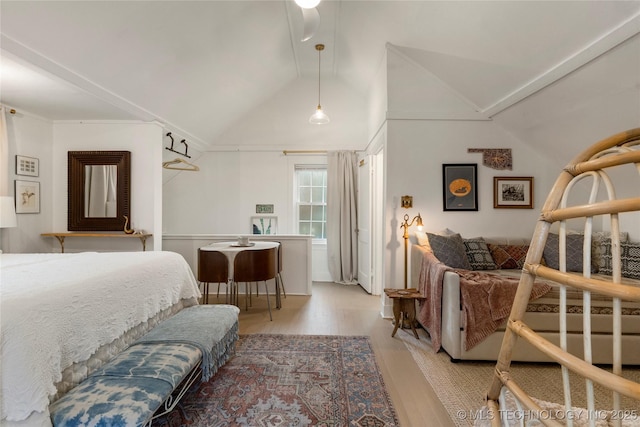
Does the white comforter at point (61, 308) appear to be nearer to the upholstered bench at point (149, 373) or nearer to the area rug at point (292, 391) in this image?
the upholstered bench at point (149, 373)

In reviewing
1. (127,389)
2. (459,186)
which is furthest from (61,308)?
(459,186)

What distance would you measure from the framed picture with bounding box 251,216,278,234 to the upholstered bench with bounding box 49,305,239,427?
3.23 metres

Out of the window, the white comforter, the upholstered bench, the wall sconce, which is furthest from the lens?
the window

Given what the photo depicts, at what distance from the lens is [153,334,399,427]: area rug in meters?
1.80

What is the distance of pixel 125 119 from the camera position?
3.58 meters

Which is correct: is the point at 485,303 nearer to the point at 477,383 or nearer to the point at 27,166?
the point at 477,383

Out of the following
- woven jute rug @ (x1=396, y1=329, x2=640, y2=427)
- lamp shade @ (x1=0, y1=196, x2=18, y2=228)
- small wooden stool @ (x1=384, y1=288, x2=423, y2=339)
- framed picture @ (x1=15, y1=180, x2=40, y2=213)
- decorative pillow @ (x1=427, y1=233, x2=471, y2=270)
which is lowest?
woven jute rug @ (x1=396, y1=329, x2=640, y2=427)

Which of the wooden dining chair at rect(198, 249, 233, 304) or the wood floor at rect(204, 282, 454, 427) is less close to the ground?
the wooden dining chair at rect(198, 249, 233, 304)

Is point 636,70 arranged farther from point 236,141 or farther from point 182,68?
point 236,141

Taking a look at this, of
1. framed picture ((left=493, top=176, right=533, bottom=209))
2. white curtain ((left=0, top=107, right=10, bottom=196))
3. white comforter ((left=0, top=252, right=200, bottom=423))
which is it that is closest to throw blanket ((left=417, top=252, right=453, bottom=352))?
framed picture ((left=493, top=176, right=533, bottom=209))

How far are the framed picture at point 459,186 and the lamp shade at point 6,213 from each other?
4403 millimetres

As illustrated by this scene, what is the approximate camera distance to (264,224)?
559cm

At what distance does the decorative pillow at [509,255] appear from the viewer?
331 centimetres

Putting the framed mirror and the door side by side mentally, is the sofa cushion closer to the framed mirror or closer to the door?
the door
